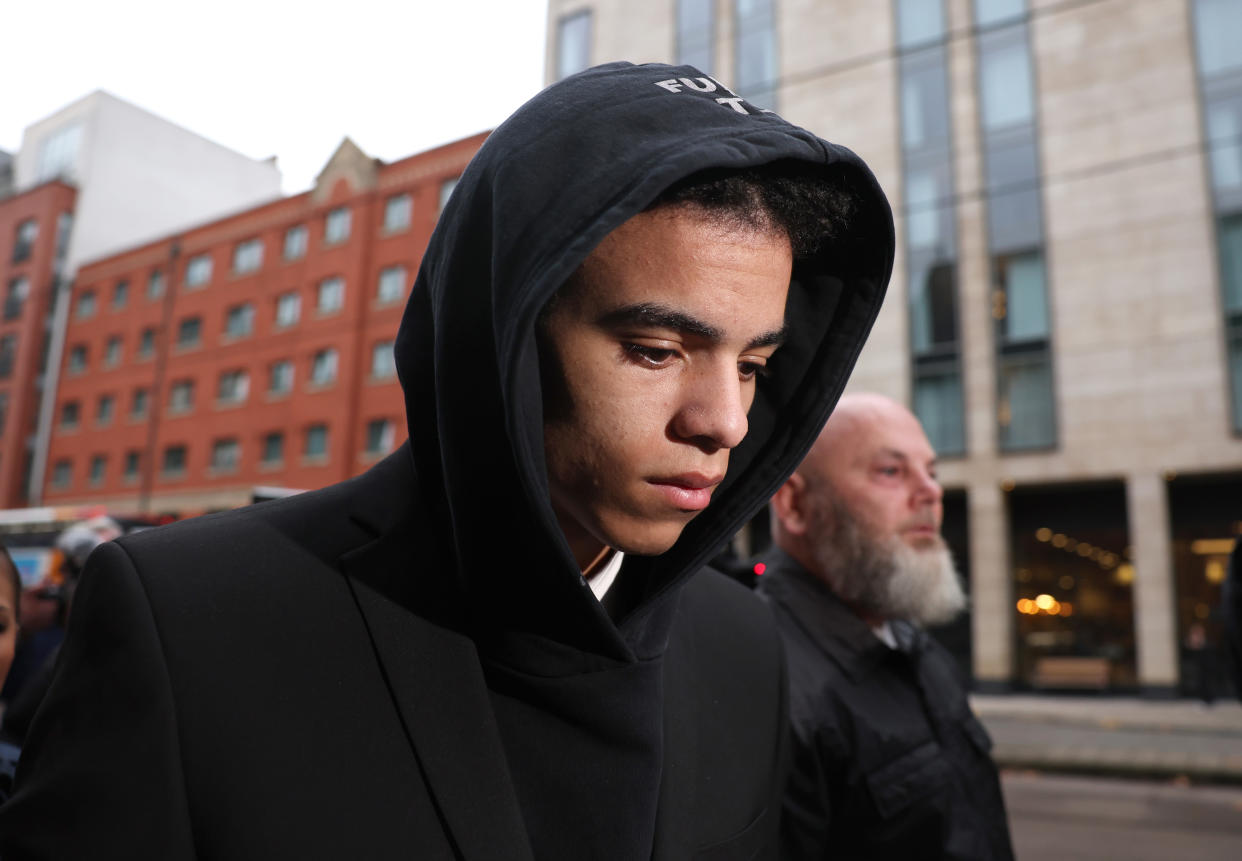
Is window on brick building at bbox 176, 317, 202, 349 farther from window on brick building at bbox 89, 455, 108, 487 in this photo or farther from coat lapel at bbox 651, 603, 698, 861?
coat lapel at bbox 651, 603, 698, 861

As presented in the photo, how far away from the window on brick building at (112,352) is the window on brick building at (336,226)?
12.6 m

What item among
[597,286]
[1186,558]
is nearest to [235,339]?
[1186,558]

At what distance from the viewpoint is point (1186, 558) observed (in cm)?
1908

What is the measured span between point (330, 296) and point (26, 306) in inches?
745

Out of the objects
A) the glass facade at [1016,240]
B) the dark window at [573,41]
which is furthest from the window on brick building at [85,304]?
the glass facade at [1016,240]

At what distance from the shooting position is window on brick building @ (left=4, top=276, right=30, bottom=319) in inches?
1625

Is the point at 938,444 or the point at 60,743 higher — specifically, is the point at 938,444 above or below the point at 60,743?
above

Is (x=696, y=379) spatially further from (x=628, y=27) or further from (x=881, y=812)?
(x=628, y=27)

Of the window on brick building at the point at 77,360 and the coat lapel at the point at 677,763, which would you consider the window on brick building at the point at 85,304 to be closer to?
the window on brick building at the point at 77,360

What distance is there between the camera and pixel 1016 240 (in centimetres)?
2050

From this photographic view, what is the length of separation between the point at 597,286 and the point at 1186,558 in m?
21.8

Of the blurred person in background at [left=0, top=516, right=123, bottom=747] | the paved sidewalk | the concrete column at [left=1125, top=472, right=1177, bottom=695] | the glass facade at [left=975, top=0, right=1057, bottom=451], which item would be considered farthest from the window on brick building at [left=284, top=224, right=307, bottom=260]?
the blurred person in background at [left=0, top=516, right=123, bottom=747]

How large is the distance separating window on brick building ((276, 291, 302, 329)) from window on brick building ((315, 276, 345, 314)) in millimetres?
1066

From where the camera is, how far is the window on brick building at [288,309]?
33.1m
